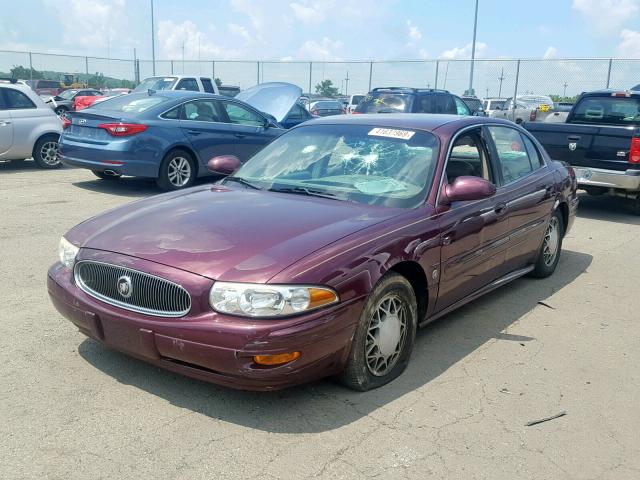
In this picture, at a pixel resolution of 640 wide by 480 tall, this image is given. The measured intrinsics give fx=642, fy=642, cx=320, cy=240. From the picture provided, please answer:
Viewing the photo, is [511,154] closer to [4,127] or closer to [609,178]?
[609,178]

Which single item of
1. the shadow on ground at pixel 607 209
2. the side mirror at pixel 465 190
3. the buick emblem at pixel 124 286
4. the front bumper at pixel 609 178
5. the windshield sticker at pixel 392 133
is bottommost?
the shadow on ground at pixel 607 209

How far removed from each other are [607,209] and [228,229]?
8.53 m

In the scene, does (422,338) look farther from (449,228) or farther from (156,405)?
(156,405)

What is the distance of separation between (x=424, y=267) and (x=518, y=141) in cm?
234

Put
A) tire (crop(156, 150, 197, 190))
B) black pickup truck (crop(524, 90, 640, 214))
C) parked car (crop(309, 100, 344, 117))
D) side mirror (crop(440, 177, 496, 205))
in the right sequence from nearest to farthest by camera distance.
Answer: side mirror (crop(440, 177, 496, 205)), black pickup truck (crop(524, 90, 640, 214)), tire (crop(156, 150, 197, 190)), parked car (crop(309, 100, 344, 117))

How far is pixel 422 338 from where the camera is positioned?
4.52 metres

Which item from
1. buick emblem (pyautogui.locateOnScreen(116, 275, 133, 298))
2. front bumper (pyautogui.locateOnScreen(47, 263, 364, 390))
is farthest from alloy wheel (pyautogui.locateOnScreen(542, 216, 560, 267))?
buick emblem (pyautogui.locateOnScreen(116, 275, 133, 298))

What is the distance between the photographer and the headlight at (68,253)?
374 centimetres

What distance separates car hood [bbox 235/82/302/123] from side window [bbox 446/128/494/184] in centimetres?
848

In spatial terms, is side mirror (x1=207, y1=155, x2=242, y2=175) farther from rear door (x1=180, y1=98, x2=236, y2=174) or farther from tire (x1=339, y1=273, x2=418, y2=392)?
rear door (x1=180, y1=98, x2=236, y2=174)

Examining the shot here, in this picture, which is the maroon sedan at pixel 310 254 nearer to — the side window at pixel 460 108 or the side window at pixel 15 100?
the side window at pixel 15 100

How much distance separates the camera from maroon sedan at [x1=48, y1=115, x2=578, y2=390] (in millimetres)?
3121

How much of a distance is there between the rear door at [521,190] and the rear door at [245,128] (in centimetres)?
573

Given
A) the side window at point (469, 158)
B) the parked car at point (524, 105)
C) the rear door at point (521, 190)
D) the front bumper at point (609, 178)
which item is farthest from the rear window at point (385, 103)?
the parked car at point (524, 105)
